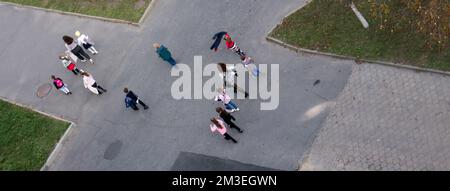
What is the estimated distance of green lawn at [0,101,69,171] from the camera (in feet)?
52.9

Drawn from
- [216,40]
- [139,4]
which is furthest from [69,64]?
[216,40]

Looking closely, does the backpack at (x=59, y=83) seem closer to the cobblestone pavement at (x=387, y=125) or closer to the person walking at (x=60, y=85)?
the person walking at (x=60, y=85)

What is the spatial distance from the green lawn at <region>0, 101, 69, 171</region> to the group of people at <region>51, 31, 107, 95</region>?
4.56 feet

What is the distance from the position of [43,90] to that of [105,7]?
458 centimetres

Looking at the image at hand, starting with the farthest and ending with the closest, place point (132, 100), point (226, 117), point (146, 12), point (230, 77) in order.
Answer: point (146, 12), point (230, 77), point (132, 100), point (226, 117)

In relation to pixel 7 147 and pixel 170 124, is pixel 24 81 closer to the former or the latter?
pixel 7 147

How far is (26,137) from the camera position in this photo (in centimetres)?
1677

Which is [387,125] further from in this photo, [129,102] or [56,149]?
[56,149]

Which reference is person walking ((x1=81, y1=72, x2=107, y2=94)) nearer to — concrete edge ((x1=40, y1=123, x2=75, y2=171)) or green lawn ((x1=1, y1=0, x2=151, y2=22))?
concrete edge ((x1=40, y1=123, x2=75, y2=171))

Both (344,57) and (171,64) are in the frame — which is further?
(171,64)

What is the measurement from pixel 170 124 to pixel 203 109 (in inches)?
47.4

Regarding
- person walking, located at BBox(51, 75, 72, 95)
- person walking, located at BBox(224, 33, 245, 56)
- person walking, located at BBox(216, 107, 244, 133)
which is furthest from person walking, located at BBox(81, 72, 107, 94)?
person walking, located at BBox(216, 107, 244, 133)
